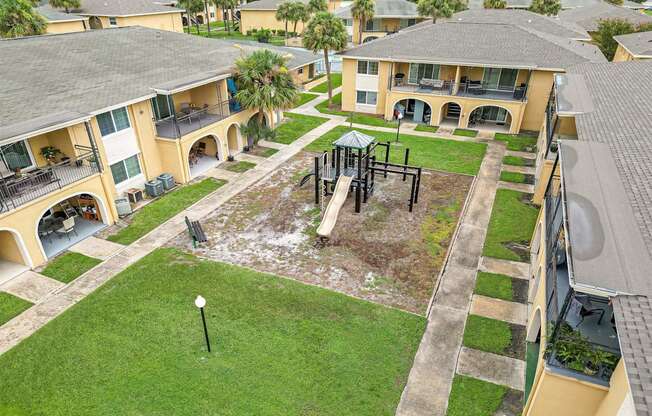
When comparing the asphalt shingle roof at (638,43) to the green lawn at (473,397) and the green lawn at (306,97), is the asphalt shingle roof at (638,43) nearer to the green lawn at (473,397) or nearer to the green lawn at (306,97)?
the green lawn at (306,97)

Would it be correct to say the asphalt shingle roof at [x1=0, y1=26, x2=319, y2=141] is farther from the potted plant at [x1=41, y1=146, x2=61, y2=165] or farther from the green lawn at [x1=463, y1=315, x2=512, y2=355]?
the green lawn at [x1=463, y1=315, x2=512, y2=355]

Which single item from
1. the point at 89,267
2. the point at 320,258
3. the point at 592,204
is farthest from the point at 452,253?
the point at 89,267

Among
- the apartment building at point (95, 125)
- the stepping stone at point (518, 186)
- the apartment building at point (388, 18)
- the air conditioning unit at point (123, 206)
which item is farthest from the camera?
the apartment building at point (388, 18)

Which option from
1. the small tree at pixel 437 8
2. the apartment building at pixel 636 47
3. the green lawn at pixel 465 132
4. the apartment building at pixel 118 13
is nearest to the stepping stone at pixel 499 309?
the green lawn at pixel 465 132

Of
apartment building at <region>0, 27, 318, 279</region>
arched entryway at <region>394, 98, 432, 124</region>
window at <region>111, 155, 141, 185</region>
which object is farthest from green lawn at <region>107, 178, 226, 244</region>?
arched entryway at <region>394, 98, 432, 124</region>

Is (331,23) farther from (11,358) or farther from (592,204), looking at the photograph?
(11,358)

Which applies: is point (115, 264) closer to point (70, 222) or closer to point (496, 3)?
point (70, 222)
